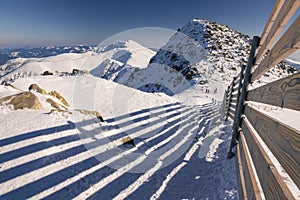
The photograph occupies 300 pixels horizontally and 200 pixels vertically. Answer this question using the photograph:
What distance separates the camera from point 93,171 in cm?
499

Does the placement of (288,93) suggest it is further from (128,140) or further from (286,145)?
(128,140)

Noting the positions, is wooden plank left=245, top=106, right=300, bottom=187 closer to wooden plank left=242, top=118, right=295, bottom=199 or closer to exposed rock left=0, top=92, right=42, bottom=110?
wooden plank left=242, top=118, right=295, bottom=199

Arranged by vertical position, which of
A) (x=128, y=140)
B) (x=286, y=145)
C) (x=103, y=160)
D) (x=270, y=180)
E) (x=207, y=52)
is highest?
(x=207, y=52)

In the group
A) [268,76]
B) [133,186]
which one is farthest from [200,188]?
[268,76]

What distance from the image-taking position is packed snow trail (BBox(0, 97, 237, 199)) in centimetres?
415

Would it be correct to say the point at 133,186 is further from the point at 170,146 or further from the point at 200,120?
the point at 200,120

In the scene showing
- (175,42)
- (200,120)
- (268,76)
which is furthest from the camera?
(175,42)

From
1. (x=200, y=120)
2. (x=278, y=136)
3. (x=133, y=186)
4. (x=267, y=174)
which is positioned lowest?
(x=133, y=186)

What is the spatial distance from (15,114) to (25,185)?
301 centimetres

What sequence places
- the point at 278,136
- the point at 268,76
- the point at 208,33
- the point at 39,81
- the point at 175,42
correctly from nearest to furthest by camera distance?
the point at 278,136 < the point at 39,81 < the point at 268,76 < the point at 208,33 < the point at 175,42

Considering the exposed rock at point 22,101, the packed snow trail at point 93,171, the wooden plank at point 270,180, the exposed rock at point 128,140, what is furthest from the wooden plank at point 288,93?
the exposed rock at point 22,101

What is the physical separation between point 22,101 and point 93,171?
4.07 meters

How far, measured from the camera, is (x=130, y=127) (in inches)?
311

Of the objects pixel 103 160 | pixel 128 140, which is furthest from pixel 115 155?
pixel 128 140
